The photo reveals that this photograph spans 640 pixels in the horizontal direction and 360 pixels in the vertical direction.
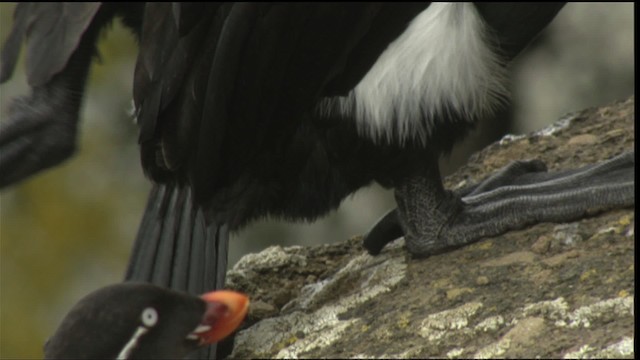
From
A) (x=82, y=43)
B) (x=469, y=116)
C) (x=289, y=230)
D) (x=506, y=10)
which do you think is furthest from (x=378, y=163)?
(x=289, y=230)

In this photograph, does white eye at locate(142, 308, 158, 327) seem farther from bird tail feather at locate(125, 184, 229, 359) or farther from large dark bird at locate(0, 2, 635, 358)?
bird tail feather at locate(125, 184, 229, 359)

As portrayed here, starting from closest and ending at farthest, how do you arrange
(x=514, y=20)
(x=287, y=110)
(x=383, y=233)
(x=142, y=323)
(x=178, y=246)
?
1. (x=142, y=323)
2. (x=287, y=110)
3. (x=514, y=20)
4. (x=178, y=246)
5. (x=383, y=233)

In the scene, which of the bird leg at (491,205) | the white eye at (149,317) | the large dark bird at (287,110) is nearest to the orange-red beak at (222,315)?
the white eye at (149,317)

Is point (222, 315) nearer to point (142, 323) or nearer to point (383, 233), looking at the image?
point (142, 323)

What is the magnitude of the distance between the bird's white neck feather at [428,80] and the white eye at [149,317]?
2.05 ft

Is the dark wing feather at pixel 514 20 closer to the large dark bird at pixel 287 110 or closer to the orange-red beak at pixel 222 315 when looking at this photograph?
the large dark bird at pixel 287 110

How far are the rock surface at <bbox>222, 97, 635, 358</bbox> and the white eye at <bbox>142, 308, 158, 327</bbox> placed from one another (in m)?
0.34

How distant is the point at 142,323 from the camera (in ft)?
10.6

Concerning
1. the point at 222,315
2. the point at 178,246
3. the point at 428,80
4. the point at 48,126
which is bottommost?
the point at 222,315

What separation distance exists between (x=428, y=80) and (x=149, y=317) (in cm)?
82

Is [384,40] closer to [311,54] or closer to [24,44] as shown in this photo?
[311,54]

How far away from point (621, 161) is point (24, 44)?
1.44m

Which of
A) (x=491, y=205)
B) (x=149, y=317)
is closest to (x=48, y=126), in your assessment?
(x=149, y=317)

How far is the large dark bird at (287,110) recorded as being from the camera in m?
3.33
